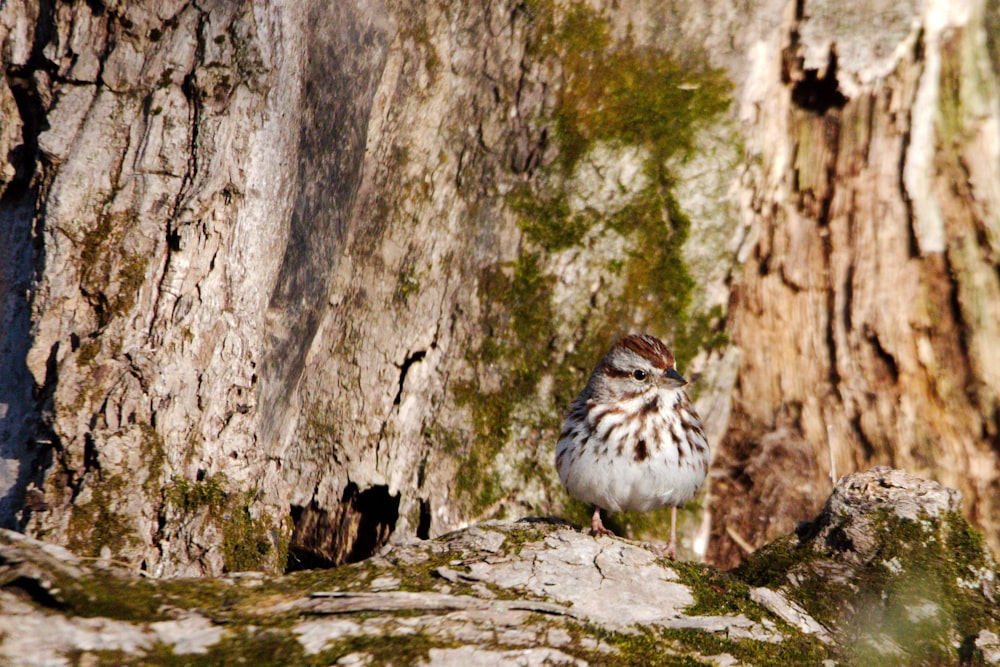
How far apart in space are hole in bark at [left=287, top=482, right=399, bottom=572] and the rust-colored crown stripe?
1.71m

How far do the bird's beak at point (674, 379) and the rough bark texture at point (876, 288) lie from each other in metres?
1.23

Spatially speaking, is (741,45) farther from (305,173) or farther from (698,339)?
(305,173)

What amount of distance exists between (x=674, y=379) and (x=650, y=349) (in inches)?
8.6

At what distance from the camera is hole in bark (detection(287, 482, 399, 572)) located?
6004mm

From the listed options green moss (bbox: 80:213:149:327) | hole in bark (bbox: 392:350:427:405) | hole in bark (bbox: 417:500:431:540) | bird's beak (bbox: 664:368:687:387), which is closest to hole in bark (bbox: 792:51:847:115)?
bird's beak (bbox: 664:368:687:387)

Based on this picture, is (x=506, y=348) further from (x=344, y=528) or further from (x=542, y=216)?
(x=344, y=528)

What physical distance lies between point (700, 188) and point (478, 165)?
1413mm

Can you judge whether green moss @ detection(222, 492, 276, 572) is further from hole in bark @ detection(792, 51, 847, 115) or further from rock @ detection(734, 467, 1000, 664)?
hole in bark @ detection(792, 51, 847, 115)

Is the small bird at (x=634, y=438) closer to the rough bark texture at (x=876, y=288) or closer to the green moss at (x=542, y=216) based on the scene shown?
the green moss at (x=542, y=216)

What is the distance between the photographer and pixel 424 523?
6.09m

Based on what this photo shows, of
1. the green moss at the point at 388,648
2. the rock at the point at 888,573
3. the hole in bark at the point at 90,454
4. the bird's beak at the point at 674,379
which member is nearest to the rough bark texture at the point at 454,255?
the hole in bark at the point at 90,454

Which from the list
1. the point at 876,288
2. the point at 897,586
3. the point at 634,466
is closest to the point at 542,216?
the point at 634,466

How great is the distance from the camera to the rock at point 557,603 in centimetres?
344

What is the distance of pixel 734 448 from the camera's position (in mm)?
7566
